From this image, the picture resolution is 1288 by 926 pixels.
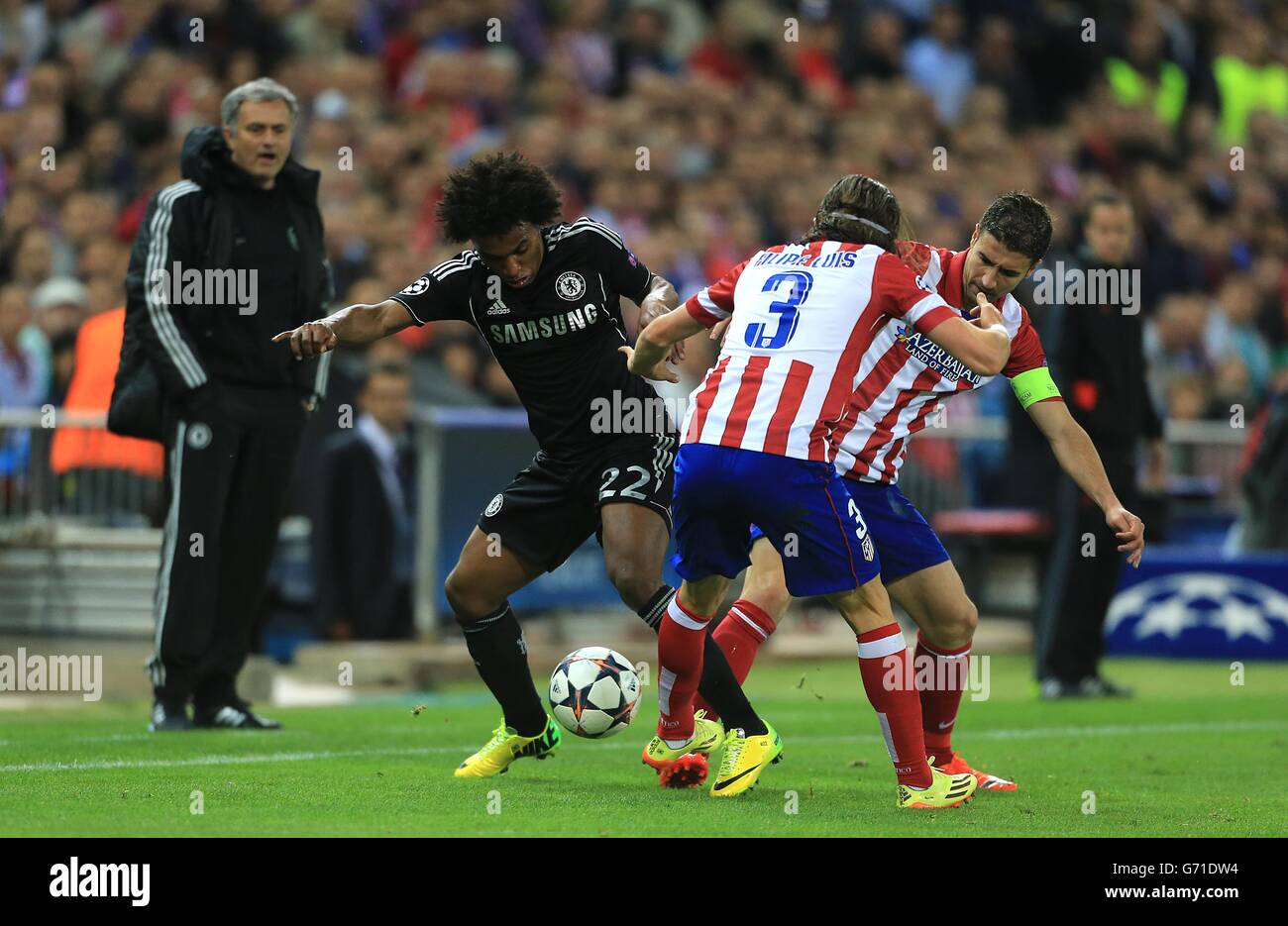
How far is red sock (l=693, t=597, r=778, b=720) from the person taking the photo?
25.0 ft

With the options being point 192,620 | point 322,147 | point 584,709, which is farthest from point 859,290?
point 322,147

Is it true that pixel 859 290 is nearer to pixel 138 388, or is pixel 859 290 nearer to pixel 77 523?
pixel 138 388

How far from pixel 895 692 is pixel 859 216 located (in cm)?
158

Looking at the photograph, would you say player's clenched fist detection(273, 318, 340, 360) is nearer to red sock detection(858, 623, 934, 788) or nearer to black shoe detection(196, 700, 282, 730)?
red sock detection(858, 623, 934, 788)

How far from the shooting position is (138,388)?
9.09 meters

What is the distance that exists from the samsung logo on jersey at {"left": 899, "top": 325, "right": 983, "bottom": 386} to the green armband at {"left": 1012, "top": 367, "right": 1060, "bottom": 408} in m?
0.17

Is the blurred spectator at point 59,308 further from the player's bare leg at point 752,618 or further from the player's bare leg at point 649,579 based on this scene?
the player's bare leg at point 649,579

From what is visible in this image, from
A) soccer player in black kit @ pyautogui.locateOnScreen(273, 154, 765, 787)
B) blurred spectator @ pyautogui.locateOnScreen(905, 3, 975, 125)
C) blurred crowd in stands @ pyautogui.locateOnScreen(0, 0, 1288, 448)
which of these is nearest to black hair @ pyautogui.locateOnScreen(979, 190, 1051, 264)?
soccer player in black kit @ pyautogui.locateOnScreen(273, 154, 765, 787)

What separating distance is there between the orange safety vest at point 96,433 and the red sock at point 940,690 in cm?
642

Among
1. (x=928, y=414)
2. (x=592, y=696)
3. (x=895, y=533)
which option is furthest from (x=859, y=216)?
(x=592, y=696)

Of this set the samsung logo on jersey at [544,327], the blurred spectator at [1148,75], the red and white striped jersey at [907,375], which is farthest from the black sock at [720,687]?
the blurred spectator at [1148,75]
